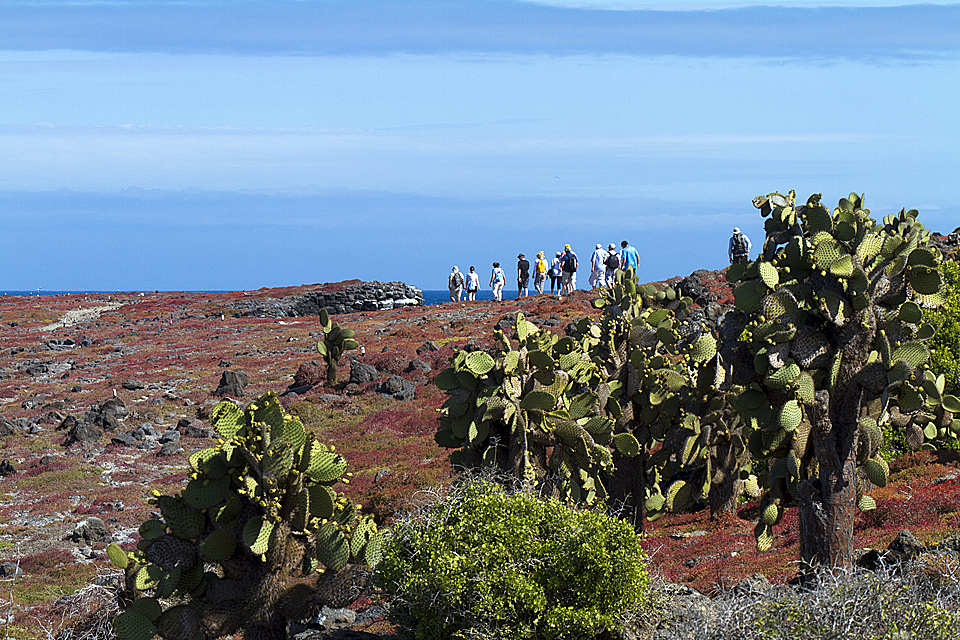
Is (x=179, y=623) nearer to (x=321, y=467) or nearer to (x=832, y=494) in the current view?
(x=321, y=467)

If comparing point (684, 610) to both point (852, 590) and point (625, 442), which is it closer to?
point (852, 590)

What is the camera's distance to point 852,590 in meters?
7.61

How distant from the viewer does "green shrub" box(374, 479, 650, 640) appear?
25.9ft

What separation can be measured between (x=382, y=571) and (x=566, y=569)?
169 cm

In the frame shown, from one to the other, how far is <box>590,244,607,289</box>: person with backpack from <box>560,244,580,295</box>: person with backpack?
8.21 meters

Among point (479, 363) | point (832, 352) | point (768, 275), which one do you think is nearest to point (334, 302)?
point (479, 363)

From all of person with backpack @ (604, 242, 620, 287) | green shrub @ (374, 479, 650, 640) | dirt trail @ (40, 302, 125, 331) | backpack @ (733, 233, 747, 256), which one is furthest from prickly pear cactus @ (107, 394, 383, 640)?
dirt trail @ (40, 302, 125, 331)

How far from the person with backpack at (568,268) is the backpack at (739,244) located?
1414 centimetres

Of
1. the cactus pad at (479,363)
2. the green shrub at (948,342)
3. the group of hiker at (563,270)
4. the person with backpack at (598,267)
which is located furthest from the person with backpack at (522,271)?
the cactus pad at (479,363)

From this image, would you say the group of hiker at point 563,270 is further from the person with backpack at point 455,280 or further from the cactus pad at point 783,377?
the cactus pad at point 783,377

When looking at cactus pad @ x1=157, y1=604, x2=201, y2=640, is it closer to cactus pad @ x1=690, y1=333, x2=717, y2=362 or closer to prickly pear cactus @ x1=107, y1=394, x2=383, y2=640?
prickly pear cactus @ x1=107, y1=394, x2=383, y2=640

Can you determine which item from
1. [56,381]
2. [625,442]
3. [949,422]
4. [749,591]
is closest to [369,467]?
[625,442]

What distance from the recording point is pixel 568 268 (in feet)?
162

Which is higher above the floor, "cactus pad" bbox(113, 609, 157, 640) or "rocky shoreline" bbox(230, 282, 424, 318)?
"rocky shoreline" bbox(230, 282, 424, 318)
